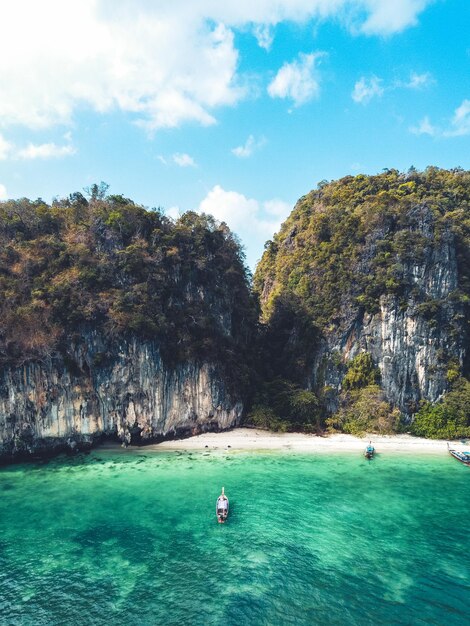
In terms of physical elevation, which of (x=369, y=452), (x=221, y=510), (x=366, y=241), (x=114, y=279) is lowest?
(x=221, y=510)

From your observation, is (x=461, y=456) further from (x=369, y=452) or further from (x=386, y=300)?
(x=386, y=300)

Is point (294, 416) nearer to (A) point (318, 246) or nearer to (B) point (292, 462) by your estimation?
(B) point (292, 462)

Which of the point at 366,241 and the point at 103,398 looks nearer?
the point at 103,398

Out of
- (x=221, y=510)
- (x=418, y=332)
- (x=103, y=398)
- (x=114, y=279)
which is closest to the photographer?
(x=221, y=510)

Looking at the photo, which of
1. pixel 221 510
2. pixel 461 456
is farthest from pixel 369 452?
pixel 221 510

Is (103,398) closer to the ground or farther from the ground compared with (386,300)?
closer to the ground

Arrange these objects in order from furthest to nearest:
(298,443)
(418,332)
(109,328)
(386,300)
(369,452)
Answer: (386,300) < (418,332) < (298,443) < (109,328) < (369,452)

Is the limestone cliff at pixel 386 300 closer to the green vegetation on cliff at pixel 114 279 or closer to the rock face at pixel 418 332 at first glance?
the rock face at pixel 418 332
